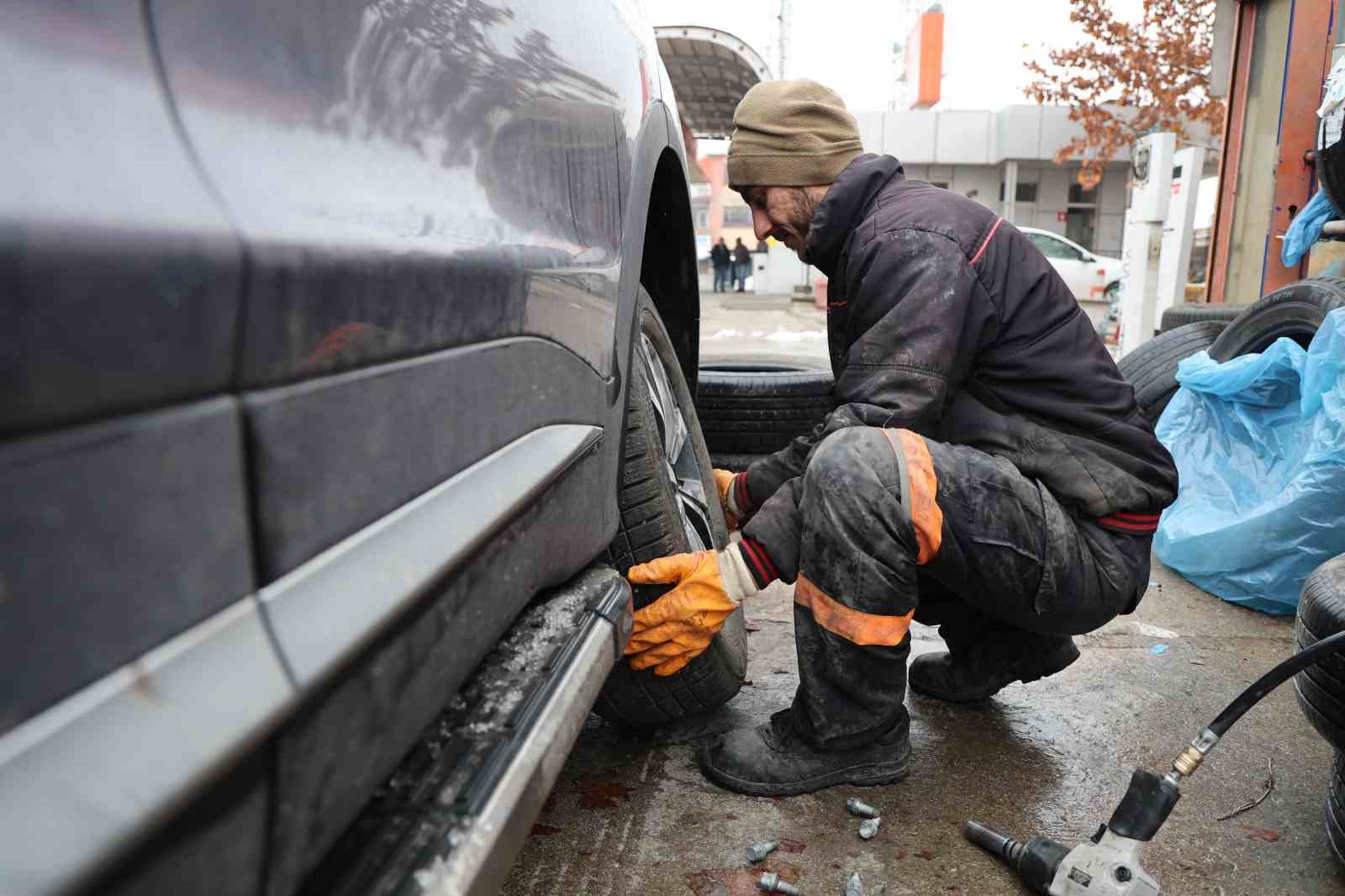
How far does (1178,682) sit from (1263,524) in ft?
2.29

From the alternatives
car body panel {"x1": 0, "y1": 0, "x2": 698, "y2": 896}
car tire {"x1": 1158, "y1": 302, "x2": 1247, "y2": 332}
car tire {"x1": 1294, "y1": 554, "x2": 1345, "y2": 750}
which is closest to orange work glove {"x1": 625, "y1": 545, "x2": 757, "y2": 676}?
car body panel {"x1": 0, "y1": 0, "x2": 698, "y2": 896}

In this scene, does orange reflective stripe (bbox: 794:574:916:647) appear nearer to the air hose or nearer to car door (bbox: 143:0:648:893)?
the air hose

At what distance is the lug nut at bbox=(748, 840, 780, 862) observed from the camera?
1.59 meters

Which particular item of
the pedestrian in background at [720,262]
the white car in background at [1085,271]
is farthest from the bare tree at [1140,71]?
the pedestrian in background at [720,262]

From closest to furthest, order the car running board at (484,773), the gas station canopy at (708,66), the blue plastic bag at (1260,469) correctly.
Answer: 1. the car running board at (484,773)
2. the blue plastic bag at (1260,469)
3. the gas station canopy at (708,66)

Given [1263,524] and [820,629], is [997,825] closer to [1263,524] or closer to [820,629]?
[820,629]

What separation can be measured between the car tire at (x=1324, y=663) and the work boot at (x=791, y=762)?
2.19 feet

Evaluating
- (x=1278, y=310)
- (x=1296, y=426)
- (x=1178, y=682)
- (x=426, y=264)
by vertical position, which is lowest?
(x=1178, y=682)

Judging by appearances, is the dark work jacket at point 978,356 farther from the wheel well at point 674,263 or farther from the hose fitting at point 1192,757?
the hose fitting at point 1192,757

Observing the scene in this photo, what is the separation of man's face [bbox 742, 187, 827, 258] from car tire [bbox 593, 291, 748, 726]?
35cm

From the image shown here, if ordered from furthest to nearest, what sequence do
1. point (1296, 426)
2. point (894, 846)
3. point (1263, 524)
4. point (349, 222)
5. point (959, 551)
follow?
point (1296, 426) < point (1263, 524) < point (959, 551) < point (894, 846) < point (349, 222)

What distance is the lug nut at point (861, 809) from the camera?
5.66 ft

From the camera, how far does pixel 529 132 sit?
107 centimetres

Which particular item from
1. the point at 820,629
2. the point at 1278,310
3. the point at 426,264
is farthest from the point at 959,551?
the point at 1278,310
